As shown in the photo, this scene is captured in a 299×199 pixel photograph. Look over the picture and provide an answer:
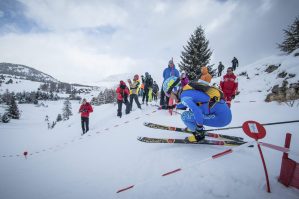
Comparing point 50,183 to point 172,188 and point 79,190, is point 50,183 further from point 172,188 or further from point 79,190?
point 172,188

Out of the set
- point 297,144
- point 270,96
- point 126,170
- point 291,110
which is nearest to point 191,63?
point 270,96

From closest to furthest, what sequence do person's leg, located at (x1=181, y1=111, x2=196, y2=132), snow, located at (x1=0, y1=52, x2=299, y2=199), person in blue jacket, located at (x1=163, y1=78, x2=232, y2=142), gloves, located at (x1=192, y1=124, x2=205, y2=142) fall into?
snow, located at (x1=0, y1=52, x2=299, y2=199), person in blue jacket, located at (x1=163, y1=78, x2=232, y2=142), gloves, located at (x1=192, y1=124, x2=205, y2=142), person's leg, located at (x1=181, y1=111, x2=196, y2=132)

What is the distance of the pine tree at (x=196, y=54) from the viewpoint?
18.9 meters

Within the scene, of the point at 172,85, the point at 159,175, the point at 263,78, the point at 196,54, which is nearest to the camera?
the point at 159,175

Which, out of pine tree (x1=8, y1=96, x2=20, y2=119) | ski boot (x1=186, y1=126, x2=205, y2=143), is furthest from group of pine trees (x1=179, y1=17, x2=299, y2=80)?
pine tree (x1=8, y1=96, x2=20, y2=119)

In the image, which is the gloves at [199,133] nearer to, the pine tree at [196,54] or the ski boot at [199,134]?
the ski boot at [199,134]

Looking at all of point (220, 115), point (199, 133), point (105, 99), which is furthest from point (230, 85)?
point (105, 99)

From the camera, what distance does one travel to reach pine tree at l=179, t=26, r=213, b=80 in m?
18.9

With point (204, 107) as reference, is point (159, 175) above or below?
below

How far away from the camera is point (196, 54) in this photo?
1900cm

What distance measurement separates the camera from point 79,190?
10.7ft

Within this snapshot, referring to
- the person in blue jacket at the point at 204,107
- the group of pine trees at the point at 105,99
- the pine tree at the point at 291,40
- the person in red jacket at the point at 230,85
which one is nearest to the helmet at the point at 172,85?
the person in blue jacket at the point at 204,107

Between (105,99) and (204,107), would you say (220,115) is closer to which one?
(204,107)

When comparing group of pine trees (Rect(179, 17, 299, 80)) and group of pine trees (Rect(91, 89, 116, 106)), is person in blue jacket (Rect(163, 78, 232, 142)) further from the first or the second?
group of pine trees (Rect(91, 89, 116, 106))
